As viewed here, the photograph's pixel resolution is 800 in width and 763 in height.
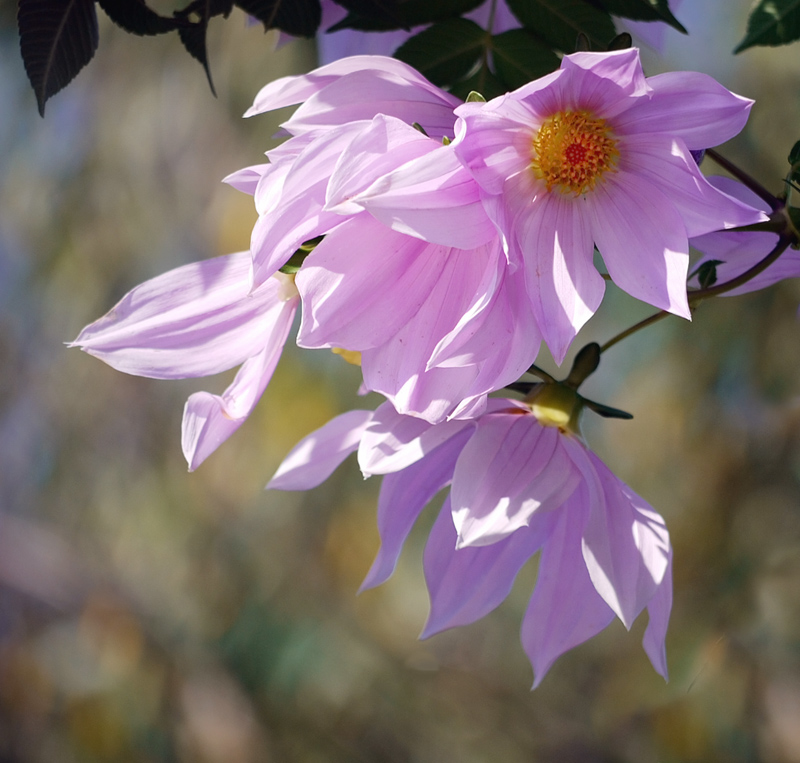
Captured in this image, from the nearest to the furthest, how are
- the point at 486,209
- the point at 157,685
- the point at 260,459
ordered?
the point at 486,209 < the point at 260,459 < the point at 157,685

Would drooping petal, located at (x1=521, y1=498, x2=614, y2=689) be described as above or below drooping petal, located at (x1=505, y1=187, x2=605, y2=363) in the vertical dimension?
below

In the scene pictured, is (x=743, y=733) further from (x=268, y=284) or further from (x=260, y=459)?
(x=268, y=284)

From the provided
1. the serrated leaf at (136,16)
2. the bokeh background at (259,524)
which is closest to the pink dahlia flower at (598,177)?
the serrated leaf at (136,16)

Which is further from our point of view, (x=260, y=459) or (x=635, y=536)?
(x=260, y=459)

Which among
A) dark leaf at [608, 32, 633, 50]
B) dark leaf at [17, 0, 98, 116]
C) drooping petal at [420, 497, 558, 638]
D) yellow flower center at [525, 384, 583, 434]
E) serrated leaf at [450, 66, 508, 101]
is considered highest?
dark leaf at [17, 0, 98, 116]

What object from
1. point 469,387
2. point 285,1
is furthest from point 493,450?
point 285,1

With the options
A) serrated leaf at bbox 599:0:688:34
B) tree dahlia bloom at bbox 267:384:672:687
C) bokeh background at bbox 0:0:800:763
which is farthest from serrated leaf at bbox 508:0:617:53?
bokeh background at bbox 0:0:800:763

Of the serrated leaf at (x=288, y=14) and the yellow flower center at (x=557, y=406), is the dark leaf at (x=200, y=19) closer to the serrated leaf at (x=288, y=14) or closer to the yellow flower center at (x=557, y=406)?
the serrated leaf at (x=288, y=14)

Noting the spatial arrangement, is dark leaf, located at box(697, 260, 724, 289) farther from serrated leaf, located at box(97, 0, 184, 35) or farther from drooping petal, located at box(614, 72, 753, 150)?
serrated leaf, located at box(97, 0, 184, 35)
